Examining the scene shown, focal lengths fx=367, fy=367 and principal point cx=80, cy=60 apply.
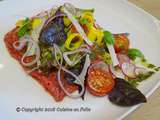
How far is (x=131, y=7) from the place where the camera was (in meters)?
1.40

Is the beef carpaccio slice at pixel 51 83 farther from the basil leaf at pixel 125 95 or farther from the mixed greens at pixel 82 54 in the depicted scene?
the basil leaf at pixel 125 95

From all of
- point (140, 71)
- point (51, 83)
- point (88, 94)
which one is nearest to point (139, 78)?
point (140, 71)

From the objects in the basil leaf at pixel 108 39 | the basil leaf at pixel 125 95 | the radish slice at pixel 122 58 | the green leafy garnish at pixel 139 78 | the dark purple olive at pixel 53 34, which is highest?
the dark purple olive at pixel 53 34

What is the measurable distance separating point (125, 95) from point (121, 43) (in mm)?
256

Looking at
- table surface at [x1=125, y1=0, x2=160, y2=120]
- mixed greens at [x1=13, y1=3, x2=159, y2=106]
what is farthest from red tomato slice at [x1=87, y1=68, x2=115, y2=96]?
table surface at [x1=125, y1=0, x2=160, y2=120]

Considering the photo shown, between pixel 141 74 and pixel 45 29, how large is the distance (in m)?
0.35

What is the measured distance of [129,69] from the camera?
1161mm

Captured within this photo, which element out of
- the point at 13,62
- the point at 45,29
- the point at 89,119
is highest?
the point at 45,29

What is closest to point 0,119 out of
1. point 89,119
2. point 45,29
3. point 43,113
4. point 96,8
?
point 43,113

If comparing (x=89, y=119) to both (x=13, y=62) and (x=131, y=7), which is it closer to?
(x=13, y=62)

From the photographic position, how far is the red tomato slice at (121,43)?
1.24 meters

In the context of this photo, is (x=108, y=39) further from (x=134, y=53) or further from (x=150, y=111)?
(x=150, y=111)

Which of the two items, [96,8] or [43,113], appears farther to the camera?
[96,8]

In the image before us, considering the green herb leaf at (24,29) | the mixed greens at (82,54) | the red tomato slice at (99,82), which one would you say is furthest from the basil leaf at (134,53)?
the green herb leaf at (24,29)
